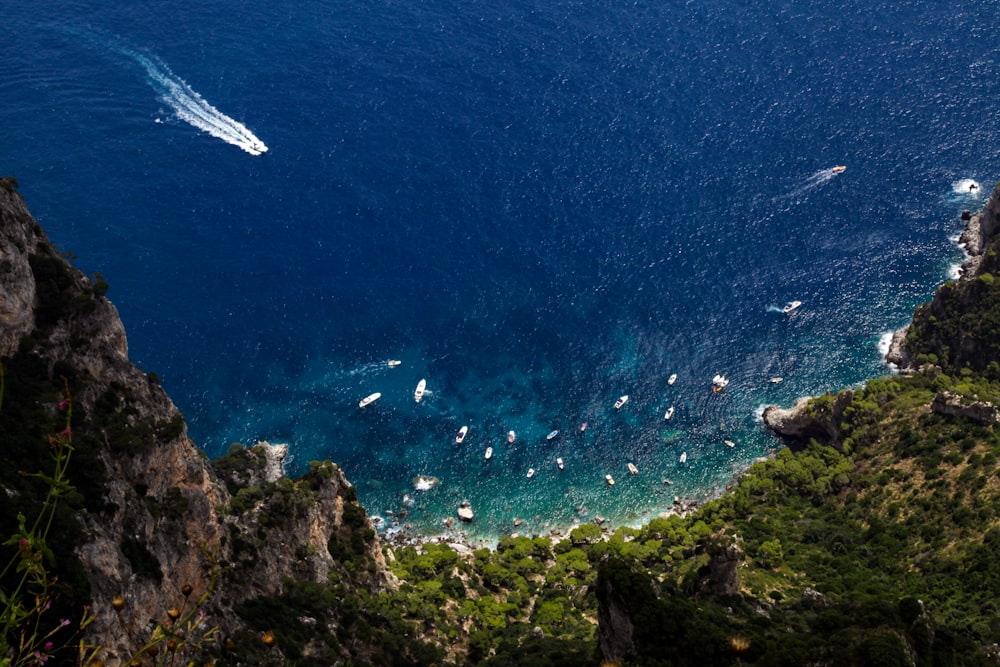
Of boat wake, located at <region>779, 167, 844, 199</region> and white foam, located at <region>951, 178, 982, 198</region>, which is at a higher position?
white foam, located at <region>951, 178, 982, 198</region>

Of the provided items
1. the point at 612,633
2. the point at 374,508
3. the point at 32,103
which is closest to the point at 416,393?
the point at 374,508

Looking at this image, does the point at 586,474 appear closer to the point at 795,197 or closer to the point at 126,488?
the point at 795,197


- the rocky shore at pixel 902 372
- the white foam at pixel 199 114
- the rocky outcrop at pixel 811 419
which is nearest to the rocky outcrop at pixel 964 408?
the rocky shore at pixel 902 372

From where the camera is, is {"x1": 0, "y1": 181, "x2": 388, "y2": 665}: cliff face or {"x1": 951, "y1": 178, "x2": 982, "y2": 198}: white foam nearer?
{"x1": 0, "y1": 181, "x2": 388, "y2": 665}: cliff face

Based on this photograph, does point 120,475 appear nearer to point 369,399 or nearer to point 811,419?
point 369,399

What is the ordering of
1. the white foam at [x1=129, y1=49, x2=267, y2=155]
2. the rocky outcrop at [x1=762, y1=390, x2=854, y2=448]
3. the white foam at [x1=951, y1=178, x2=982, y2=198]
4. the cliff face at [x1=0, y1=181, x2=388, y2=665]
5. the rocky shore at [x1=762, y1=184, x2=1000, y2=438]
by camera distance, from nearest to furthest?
the cliff face at [x1=0, y1=181, x2=388, y2=665], the rocky outcrop at [x1=762, y1=390, x2=854, y2=448], the rocky shore at [x1=762, y1=184, x2=1000, y2=438], the white foam at [x1=951, y1=178, x2=982, y2=198], the white foam at [x1=129, y1=49, x2=267, y2=155]

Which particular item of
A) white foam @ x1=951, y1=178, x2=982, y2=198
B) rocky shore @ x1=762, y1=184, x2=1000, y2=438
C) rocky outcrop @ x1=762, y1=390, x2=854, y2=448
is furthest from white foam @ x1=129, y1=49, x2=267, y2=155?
white foam @ x1=951, y1=178, x2=982, y2=198

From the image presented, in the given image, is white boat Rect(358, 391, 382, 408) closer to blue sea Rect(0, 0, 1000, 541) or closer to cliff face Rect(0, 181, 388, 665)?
blue sea Rect(0, 0, 1000, 541)
